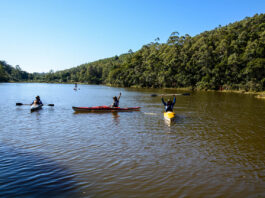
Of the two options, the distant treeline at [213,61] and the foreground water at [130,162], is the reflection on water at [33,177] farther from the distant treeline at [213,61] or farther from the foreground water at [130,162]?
the distant treeline at [213,61]

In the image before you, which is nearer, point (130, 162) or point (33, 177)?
point (33, 177)

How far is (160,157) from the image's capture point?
29.7ft

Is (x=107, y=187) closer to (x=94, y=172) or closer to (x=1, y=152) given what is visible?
A: (x=94, y=172)

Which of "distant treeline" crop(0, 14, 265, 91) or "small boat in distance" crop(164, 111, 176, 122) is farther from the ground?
"distant treeline" crop(0, 14, 265, 91)

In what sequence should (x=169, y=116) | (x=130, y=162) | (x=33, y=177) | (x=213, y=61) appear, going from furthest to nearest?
(x=213, y=61) → (x=169, y=116) → (x=130, y=162) → (x=33, y=177)

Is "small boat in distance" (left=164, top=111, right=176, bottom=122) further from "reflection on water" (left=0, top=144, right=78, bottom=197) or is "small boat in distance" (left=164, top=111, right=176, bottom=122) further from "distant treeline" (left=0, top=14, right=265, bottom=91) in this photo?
"distant treeline" (left=0, top=14, right=265, bottom=91)

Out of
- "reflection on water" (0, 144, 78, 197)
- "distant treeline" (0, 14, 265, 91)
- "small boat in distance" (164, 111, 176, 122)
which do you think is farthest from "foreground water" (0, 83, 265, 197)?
"distant treeline" (0, 14, 265, 91)

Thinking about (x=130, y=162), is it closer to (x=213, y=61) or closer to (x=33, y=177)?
(x=33, y=177)

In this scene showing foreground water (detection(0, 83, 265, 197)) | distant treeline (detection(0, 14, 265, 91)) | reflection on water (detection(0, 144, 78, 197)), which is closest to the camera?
reflection on water (detection(0, 144, 78, 197))

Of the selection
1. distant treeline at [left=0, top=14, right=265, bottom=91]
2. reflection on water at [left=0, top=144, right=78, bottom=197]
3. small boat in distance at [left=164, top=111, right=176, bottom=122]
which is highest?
distant treeline at [left=0, top=14, right=265, bottom=91]

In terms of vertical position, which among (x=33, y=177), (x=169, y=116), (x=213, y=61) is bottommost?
(x=33, y=177)

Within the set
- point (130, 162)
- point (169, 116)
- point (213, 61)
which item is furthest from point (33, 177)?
point (213, 61)

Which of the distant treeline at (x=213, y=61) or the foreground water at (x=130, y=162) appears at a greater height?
the distant treeline at (x=213, y=61)

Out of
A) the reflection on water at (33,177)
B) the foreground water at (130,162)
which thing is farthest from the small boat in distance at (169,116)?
the reflection on water at (33,177)
